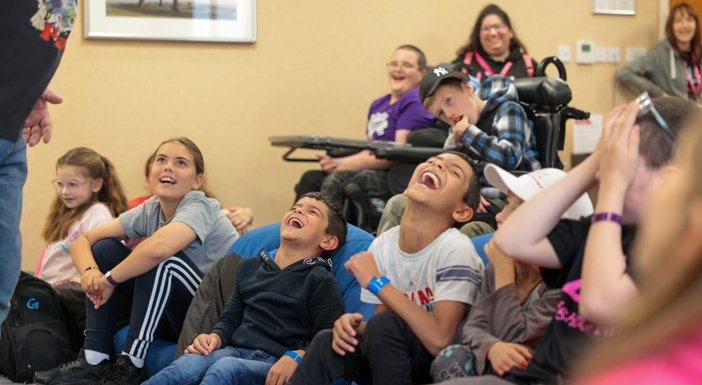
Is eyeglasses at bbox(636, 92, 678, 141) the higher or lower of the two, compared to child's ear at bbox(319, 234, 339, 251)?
higher

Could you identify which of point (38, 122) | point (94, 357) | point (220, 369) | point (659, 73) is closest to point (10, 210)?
point (38, 122)

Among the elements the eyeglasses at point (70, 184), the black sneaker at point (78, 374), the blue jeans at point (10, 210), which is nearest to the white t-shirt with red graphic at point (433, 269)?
the blue jeans at point (10, 210)

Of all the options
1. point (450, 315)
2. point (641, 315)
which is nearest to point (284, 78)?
point (450, 315)

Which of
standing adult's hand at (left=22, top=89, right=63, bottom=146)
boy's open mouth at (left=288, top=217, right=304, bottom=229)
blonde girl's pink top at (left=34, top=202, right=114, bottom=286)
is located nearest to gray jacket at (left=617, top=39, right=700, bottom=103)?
blonde girl's pink top at (left=34, top=202, right=114, bottom=286)

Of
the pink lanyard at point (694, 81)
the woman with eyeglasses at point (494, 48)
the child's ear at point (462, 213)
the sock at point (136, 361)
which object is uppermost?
the woman with eyeglasses at point (494, 48)

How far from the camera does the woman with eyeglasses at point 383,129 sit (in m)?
4.91

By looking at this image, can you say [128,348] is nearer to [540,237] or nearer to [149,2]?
[540,237]

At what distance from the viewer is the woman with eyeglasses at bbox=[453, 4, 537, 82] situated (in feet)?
18.1

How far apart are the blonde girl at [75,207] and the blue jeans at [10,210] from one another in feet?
5.87

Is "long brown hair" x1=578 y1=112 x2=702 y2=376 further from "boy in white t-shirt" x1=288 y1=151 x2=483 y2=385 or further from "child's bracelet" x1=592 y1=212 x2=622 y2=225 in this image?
"boy in white t-shirt" x1=288 y1=151 x2=483 y2=385

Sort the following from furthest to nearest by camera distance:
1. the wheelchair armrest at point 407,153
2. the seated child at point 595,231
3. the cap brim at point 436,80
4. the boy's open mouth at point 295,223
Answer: the wheelchair armrest at point 407,153 < the cap brim at point 436,80 < the boy's open mouth at point 295,223 < the seated child at point 595,231

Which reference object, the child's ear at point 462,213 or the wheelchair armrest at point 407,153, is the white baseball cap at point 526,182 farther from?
the wheelchair armrest at point 407,153

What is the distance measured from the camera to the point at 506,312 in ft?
7.52

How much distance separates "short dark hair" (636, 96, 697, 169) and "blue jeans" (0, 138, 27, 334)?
140cm
